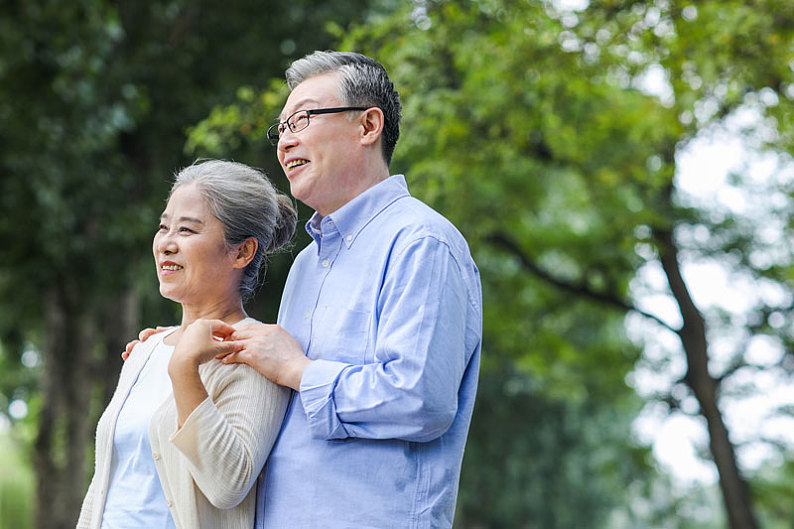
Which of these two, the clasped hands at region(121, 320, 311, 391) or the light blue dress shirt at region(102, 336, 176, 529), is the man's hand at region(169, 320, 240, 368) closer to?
the clasped hands at region(121, 320, 311, 391)

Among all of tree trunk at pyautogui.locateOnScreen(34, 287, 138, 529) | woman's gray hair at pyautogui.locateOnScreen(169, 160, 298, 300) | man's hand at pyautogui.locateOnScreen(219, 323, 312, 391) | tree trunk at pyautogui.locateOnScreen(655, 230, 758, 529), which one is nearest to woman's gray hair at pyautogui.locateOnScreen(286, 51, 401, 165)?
woman's gray hair at pyautogui.locateOnScreen(169, 160, 298, 300)

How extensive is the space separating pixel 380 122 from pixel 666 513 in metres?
15.3

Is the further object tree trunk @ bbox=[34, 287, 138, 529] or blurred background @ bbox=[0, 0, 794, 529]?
tree trunk @ bbox=[34, 287, 138, 529]

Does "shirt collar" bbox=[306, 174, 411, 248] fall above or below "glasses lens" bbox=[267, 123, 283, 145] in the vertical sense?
below

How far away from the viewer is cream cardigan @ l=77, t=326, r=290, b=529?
2.15 metres

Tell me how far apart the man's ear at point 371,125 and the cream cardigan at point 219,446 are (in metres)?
0.62

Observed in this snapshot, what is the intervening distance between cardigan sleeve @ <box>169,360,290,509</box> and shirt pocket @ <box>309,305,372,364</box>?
151mm

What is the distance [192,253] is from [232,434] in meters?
0.52

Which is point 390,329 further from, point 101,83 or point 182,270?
point 101,83

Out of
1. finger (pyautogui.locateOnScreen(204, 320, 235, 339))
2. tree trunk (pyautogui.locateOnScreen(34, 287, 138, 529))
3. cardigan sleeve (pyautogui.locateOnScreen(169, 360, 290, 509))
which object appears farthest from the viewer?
tree trunk (pyautogui.locateOnScreen(34, 287, 138, 529))

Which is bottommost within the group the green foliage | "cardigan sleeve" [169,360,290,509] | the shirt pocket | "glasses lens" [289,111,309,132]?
"cardigan sleeve" [169,360,290,509]

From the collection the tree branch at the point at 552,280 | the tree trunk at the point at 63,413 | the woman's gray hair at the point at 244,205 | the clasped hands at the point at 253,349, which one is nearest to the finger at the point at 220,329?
the clasped hands at the point at 253,349

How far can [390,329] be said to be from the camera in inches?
81.9

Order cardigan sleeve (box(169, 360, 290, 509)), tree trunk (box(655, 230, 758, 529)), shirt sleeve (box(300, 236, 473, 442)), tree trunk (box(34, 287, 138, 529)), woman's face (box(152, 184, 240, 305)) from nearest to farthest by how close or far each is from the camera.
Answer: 1. shirt sleeve (box(300, 236, 473, 442))
2. cardigan sleeve (box(169, 360, 290, 509))
3. woman's face (box(152, 184, 240, 305))
4. tree trunk (box(34, 287, 138, 529))
5. tree trunk (box(655, 230, 758, 529))
